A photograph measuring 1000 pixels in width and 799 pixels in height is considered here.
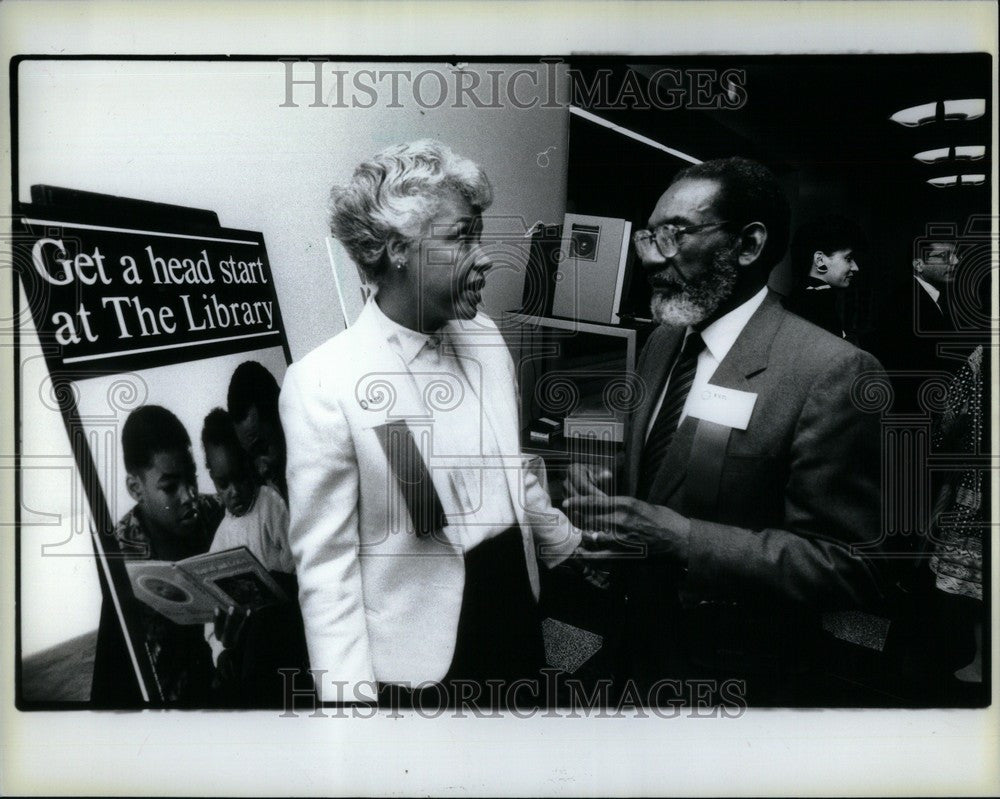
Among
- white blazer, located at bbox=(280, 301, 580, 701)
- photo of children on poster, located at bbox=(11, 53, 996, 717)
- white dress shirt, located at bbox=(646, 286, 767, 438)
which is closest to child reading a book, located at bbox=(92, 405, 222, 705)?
photo of children on poster, located at bbox=(11, 53, 996, 717)

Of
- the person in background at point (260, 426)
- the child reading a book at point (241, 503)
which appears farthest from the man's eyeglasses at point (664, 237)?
the child reading a book at point (241, 503)

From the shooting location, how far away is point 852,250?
287 cm

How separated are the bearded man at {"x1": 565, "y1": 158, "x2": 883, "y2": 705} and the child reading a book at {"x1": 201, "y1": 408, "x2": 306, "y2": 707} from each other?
0.96 metres

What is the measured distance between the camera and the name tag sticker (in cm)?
281

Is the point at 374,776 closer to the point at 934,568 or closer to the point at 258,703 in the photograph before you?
the point at 258,703

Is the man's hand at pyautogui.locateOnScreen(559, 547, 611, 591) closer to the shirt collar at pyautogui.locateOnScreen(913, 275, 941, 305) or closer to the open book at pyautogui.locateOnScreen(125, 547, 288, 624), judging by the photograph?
the open book at pyautogui.locateOnScreen(125, 547, 288, 624)

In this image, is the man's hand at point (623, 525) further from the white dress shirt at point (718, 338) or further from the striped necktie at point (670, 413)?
the white dress shirt at point (718, 338)

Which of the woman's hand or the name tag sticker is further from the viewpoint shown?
the woman's hand

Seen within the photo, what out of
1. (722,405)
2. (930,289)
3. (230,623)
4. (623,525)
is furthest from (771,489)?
A: (230,623)

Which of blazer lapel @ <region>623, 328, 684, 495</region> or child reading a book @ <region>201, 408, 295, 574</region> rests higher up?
blazer lapel @ <region>623, 328, 684, 495</region>

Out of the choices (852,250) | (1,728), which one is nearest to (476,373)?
(852,250)

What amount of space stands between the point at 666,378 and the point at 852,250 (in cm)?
73

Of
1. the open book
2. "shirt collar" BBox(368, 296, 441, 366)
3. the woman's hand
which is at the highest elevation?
"shirt collar" BBox(368, 296, 441, 366)

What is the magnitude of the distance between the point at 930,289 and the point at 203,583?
101 inches
